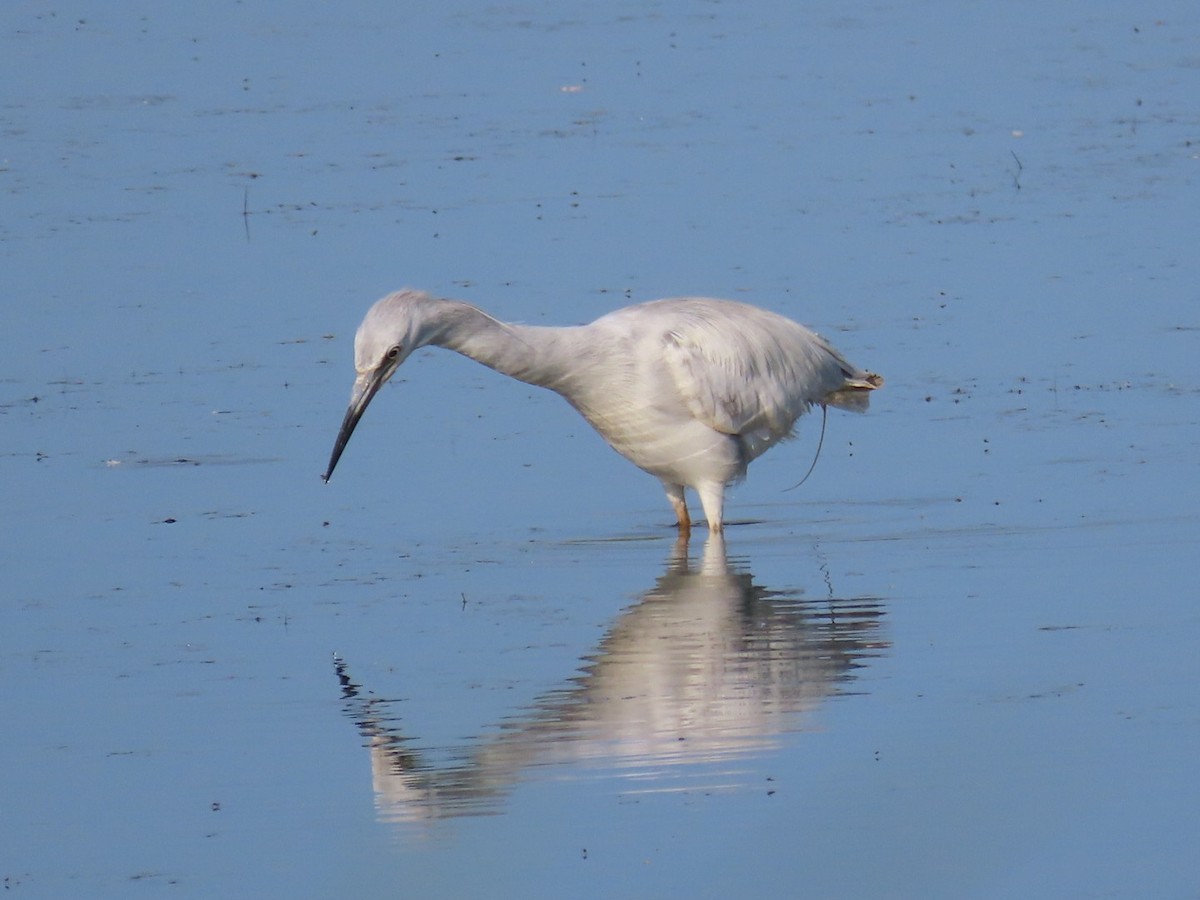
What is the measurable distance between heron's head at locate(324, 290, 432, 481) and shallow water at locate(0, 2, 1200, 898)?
0.78 metres

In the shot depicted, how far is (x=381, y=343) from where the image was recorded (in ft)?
33.5

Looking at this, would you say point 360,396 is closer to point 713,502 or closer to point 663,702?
point 713,502

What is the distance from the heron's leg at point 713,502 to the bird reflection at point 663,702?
3.47 feet

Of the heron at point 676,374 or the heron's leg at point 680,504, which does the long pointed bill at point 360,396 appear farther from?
the heron's leg at point 680,504

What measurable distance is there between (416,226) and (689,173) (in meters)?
2.37

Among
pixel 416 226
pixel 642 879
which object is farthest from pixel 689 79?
pixel 642 879

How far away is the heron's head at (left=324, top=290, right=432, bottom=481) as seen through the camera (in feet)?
33.6

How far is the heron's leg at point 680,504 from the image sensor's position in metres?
11.6

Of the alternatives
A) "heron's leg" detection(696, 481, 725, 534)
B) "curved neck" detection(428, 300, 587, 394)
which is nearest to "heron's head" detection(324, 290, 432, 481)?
"curved neck" detection(428, 300, 587, 394)

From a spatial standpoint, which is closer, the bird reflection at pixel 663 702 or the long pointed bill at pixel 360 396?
the bird reflection at pixel 663 702

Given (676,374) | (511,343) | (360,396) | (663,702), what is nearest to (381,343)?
(360,396)

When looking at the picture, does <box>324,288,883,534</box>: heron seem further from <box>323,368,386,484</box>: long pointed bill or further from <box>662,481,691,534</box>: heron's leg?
<box>323,368,386,484</box>: long pointed bill

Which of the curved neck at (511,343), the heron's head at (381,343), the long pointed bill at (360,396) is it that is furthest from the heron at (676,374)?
the long pointed bill at (360,396)

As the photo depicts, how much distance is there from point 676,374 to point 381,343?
167 cm
